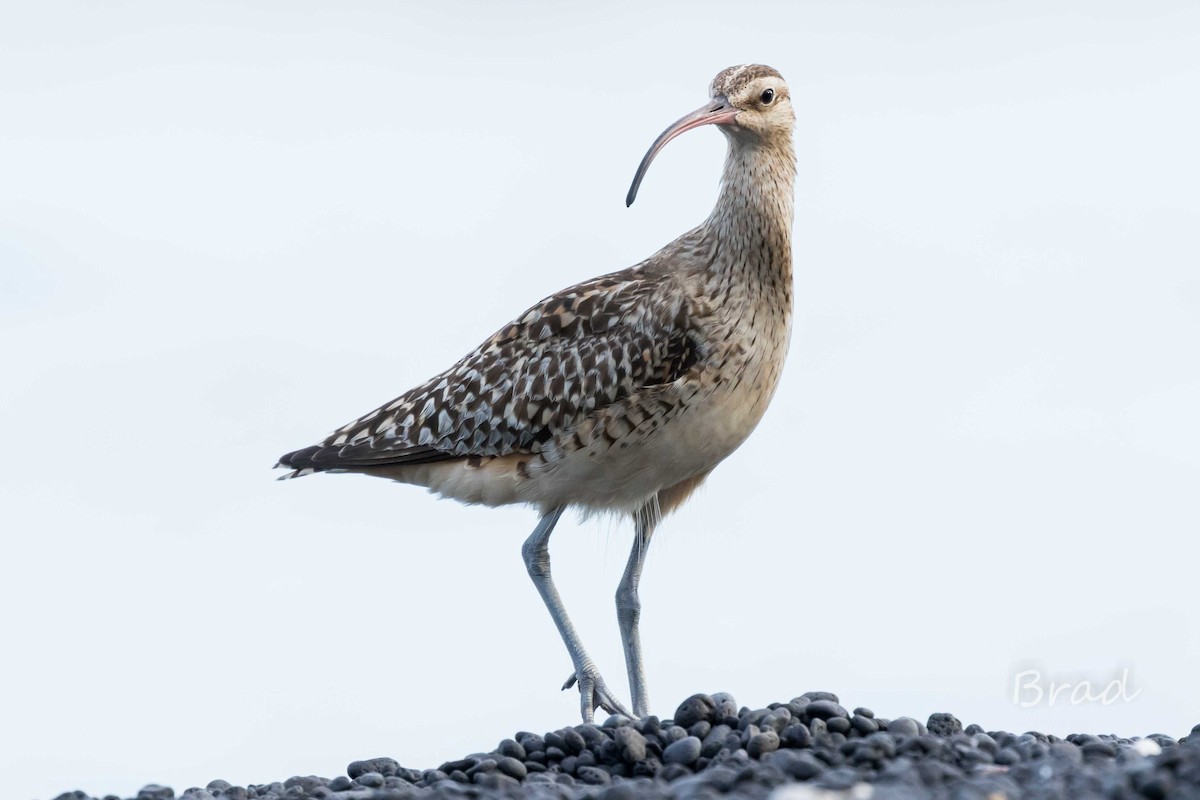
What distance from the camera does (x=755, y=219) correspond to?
1204 cm

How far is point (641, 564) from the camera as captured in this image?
12.8m

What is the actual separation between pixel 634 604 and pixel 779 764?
13.9 feet

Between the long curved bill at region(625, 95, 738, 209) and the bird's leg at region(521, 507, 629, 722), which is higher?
the long curved bill at region(625, 95, 738, 209)

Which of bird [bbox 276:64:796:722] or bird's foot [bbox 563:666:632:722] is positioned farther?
bird's foot [bbox 563:666:632:722]

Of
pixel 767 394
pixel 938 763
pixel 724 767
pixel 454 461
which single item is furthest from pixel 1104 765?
pixel 454 461

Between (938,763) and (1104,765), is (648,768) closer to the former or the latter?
(938,763)

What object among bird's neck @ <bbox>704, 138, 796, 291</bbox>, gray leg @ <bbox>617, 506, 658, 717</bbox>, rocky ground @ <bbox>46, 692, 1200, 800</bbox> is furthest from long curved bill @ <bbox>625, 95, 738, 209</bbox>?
rocky ground @ <bbox>46, 692, 1200, 800</bbox>

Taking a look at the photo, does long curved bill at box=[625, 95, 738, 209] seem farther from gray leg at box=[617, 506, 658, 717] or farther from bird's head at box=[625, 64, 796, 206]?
gray leg at box=[617, 506, 658, 717]

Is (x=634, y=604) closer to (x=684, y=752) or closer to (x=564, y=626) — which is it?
(x=564, y=626)

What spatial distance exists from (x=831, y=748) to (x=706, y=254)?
4.30 m

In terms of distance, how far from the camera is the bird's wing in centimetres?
1179

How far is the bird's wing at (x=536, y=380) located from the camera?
11.8 metres

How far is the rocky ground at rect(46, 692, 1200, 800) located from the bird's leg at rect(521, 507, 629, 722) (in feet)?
5.27

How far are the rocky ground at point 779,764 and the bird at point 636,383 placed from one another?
2.01 metres
